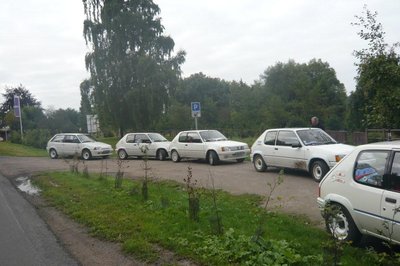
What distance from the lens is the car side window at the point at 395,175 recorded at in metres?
4.94

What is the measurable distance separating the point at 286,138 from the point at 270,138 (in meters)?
0.78

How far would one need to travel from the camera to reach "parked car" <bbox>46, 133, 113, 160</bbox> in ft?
78.7

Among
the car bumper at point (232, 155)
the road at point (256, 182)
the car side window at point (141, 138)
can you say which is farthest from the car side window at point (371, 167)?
the car side window at point (141, 138)

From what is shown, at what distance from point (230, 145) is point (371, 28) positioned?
29.2 ft

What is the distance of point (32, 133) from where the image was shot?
1590 inches

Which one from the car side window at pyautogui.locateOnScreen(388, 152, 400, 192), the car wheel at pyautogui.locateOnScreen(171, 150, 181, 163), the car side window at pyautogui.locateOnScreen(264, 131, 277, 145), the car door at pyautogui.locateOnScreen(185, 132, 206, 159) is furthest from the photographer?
the car wheel at pyautogui.locateOnScreen(171, 150, 181, 163)

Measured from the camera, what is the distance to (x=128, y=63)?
34.5 meters

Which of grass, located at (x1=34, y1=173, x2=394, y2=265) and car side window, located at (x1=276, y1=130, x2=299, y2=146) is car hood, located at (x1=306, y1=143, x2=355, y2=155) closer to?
car side window, located at (x1=276, y1=130, x2=299, y2=146)

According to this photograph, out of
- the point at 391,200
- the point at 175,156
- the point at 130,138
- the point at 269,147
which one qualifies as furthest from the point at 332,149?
the point at 130,138

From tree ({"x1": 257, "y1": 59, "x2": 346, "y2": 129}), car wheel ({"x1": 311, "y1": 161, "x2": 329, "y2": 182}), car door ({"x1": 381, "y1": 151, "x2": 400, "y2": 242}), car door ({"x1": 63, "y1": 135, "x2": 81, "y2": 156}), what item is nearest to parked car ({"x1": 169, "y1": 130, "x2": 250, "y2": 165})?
car wheel ({"x1": 311, "y1": 161, "x2": 329, "y2": 182})

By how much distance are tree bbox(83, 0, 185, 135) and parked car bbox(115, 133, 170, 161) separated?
1100cm

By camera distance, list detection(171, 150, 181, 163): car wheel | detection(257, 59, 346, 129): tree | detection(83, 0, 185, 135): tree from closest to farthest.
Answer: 1. detection(171, 150, 181, 163): car wheel
2. detection(83, 0, 185, 135): tree
3. detection(257, 59, 346, 129): tree

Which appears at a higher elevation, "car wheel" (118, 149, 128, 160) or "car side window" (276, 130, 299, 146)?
"car side window" (276, 130, 299, 146)

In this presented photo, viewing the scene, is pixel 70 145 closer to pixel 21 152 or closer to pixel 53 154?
pixel 53 154
